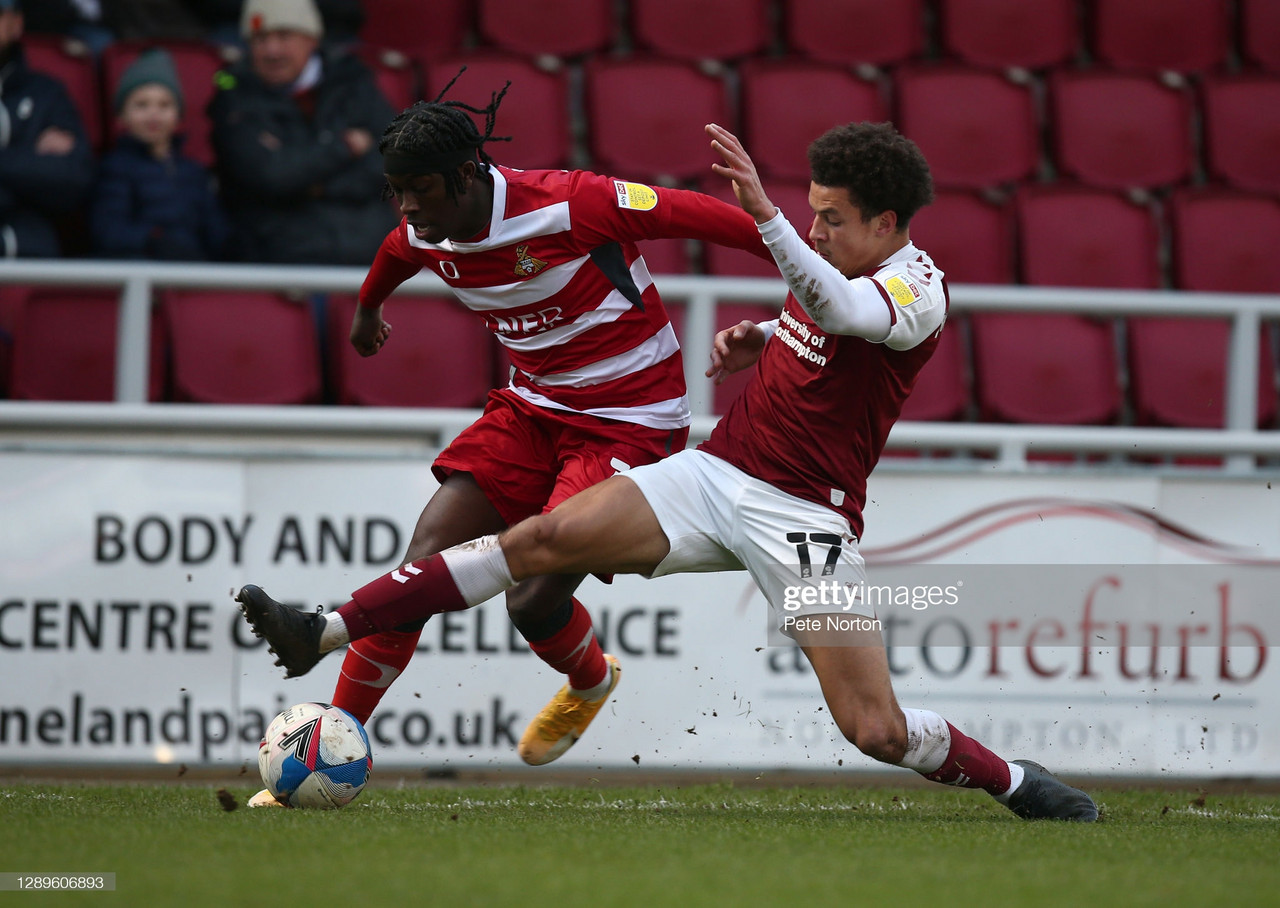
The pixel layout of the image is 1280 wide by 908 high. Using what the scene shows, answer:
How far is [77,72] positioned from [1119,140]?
560 cm

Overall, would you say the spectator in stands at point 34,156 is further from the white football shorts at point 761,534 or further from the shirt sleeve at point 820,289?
the shirt sleeve at point 820,289

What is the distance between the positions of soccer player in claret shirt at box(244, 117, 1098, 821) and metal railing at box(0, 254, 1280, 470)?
159cm

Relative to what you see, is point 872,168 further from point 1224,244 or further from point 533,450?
point 1224,244

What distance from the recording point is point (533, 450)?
426 cm

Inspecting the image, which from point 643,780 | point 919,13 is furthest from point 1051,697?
point 919,13

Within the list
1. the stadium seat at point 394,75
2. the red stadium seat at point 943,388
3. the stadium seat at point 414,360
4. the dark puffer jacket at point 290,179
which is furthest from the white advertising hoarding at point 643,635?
the stadium seat at point 394,75

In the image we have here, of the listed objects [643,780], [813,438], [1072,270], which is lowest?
[643,780]

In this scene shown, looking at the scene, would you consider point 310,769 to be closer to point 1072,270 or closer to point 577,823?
point 577,823

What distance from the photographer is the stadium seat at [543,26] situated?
323 inches

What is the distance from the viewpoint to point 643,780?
213 inches

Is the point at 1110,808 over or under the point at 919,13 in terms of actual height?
under

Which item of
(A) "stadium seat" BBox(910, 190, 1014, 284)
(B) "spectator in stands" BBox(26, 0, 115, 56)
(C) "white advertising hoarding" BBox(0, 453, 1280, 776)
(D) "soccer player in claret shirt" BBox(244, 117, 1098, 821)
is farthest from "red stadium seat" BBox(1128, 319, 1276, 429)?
(B) "spectator in stands" BBox(26, 0, 115, 56)

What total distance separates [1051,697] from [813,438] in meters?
2.15

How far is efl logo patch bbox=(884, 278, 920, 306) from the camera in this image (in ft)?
11.8
